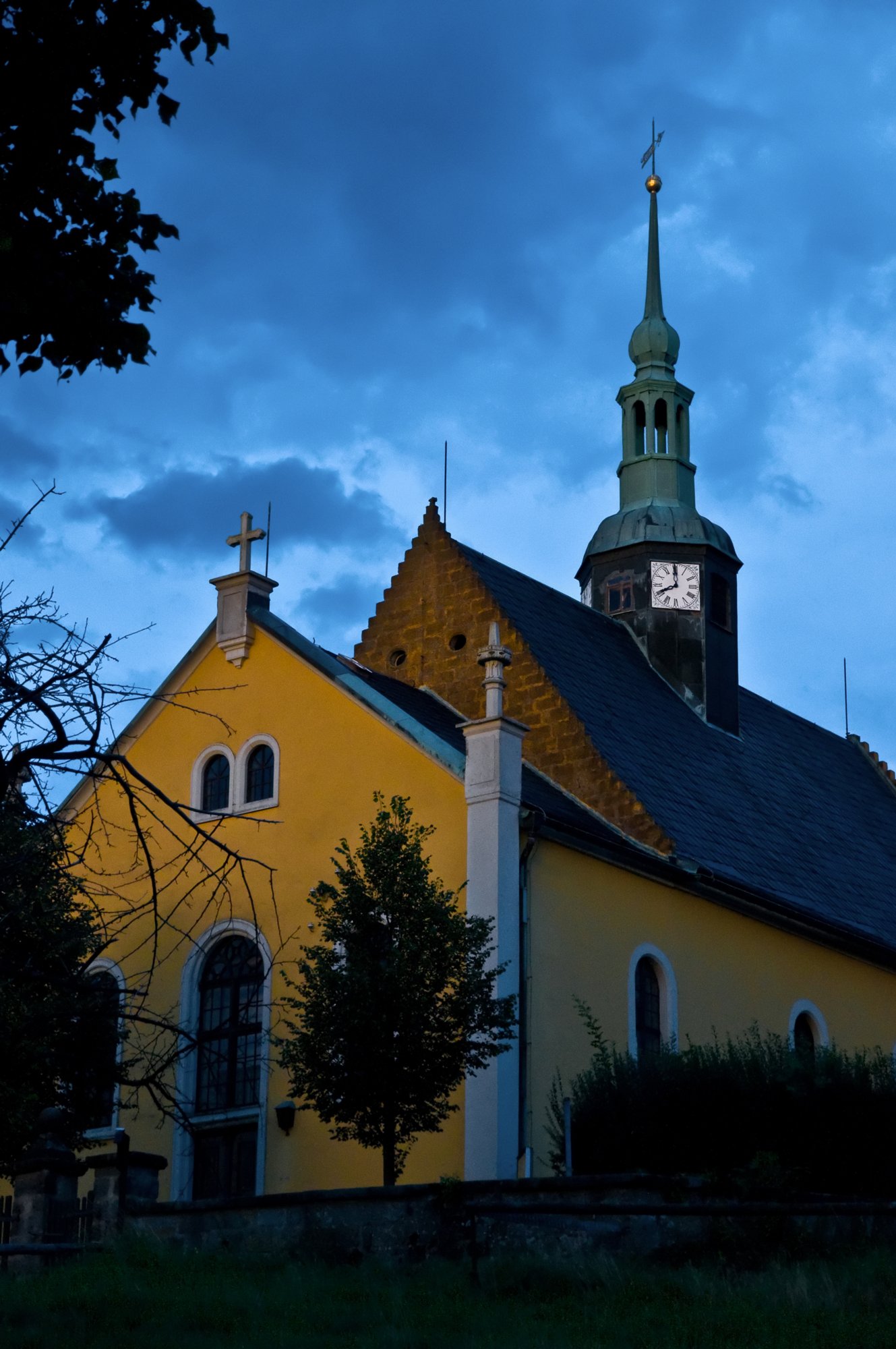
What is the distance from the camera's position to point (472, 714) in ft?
93.1

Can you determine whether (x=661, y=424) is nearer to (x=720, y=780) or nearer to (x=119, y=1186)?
(x=720, y=780)

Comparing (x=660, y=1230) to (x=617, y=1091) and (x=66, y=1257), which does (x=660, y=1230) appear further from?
(x=66, y=1257)

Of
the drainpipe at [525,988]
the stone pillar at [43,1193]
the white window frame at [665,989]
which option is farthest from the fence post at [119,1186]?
the white window frame at [665,989]

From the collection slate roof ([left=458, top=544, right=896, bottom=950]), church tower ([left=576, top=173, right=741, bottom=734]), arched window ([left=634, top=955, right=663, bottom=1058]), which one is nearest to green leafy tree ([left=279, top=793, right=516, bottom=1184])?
arched window ([left=634, top=955, right=663, bottom=1058])

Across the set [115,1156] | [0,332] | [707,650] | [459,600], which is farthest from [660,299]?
[0,332]

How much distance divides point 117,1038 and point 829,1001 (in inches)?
478

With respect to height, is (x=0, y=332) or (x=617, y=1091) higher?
(x=0, y=332)

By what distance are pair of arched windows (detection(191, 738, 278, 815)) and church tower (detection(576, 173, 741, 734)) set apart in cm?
998

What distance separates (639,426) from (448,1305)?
24363 millimetres

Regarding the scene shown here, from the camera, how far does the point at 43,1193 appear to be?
710 inches

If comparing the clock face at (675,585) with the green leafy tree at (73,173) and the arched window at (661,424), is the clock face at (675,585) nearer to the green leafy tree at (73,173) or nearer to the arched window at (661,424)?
the arched window at (661,424)

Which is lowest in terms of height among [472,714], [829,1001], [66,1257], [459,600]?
[66,1257]

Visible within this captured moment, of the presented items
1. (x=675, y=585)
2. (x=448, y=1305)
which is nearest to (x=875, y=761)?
(x=675, y=585)

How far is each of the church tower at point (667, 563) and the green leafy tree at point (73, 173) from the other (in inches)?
935
